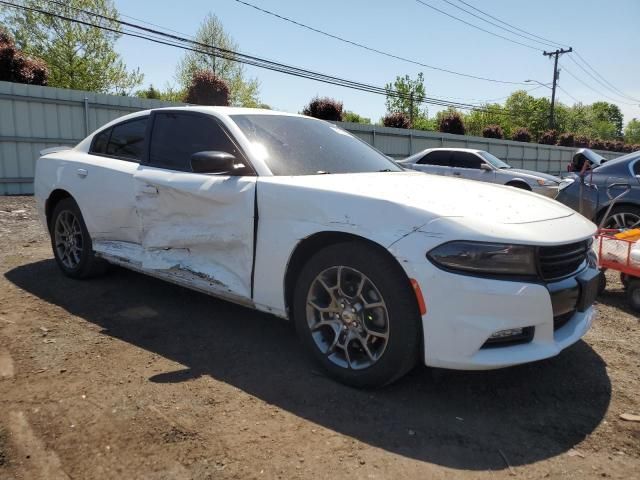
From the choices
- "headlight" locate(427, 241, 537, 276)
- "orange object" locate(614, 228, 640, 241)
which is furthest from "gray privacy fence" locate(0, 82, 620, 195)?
"orange object" locate(614, 228, 640, 241)

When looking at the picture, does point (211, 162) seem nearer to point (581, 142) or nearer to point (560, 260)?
point (560, 260)

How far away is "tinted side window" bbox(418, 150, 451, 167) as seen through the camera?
1323 cm

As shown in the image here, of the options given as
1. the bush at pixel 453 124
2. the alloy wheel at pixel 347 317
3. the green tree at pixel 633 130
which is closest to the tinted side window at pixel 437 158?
the alloy wheel at pixel 347 317

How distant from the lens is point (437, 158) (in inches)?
525

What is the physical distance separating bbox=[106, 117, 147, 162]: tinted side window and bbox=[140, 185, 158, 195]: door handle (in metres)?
0.42

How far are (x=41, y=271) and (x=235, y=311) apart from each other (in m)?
2.37

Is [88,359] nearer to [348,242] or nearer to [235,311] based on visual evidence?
[235,311]

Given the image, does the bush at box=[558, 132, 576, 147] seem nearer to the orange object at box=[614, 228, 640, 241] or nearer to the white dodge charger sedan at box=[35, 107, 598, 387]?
the orange object at box=[614, 228, 640, 241]

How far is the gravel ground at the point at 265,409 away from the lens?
2.21 metres

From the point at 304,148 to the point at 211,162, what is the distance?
747mm

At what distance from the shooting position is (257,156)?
11.0 ft

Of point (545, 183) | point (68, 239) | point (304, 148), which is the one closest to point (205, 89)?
point (545, 183)

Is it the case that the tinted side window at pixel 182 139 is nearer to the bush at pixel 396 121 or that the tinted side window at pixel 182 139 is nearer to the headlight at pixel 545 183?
the headlight at pixel 545 183

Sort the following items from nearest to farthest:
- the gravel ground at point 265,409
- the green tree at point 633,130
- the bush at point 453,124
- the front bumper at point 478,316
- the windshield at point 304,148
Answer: the gravel ground at point 265,409, the front bumper at point 478,316, the windshield at point 304,148, the bush at point 453,124, the green tree at point 633,130
